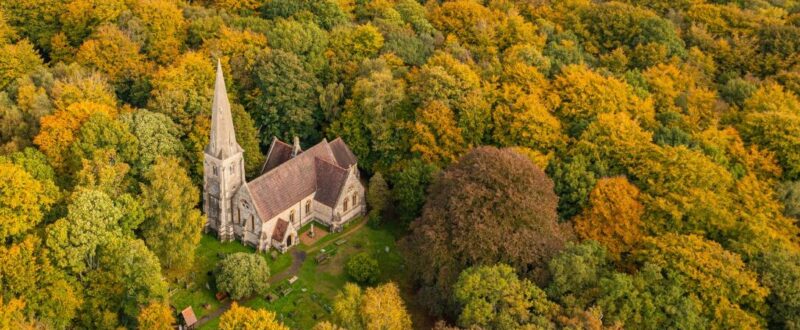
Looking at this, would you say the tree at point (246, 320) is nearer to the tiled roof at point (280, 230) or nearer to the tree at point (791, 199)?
the tiled roof at point (280, 230)

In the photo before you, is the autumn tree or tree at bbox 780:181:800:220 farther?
the autumn tree

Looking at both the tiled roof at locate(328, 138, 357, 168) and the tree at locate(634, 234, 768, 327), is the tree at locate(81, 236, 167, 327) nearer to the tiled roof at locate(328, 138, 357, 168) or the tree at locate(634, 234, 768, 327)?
the tiled roof at locate(328, 138, 357, 168)

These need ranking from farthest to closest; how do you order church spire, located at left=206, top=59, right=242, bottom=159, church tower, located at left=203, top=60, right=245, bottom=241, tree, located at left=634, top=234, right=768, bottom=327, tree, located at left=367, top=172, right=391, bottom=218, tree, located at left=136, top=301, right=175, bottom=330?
tree, located at left=367, top=172, right=391, bottom=218, church tower, located at left=203, top=60, right=245, bottom=241, church spire, located at left=206, top=59, right=242, bottom=159, tree, located at left=136, top=301, right=175, bottom=330, tree, located at left=634, top=234, right=768, bottom=327

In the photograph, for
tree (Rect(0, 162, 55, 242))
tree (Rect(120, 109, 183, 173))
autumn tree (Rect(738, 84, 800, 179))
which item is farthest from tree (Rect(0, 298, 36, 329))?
autumn tree (Rect(738, 84, 800, 179))

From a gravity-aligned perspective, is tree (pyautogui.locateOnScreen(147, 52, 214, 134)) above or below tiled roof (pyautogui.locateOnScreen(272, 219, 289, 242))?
above

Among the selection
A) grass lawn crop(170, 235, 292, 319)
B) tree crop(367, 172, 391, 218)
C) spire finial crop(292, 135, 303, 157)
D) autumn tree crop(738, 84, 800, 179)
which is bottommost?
grass lawn crop(170, 235, 292, 319)

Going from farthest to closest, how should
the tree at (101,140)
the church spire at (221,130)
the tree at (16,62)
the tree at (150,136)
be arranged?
1. the tree at (16,62)
2. the tree at (150,136)
3. the tree at (101,140)
4. the church spire at (221,130)

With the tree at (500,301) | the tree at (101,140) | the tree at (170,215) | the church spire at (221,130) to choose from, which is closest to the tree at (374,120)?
the church spire at (221,130)

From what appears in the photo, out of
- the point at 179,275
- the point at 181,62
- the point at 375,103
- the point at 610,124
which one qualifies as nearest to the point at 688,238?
the point at 610,124
